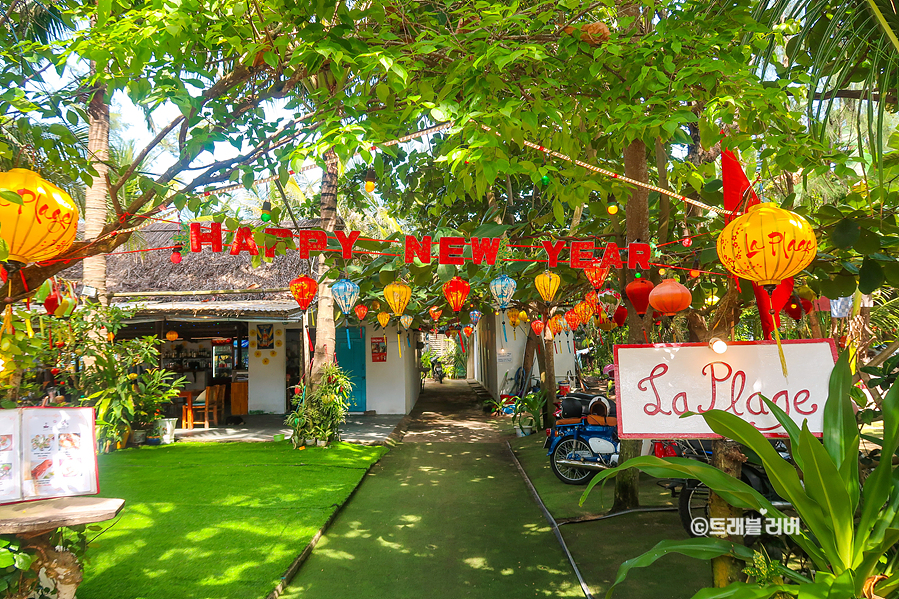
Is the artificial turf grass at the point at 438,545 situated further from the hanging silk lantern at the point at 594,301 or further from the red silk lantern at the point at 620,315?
the hanging silk lantern at the point at 594,301

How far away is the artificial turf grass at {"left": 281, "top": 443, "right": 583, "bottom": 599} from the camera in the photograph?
3857 mm

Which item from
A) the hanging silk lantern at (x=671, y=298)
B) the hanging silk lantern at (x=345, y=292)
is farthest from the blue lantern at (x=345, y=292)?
the hanging silk lantern at (x=671, y=298)

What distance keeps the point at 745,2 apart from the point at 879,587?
11.4 ft

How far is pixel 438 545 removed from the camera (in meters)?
4.72

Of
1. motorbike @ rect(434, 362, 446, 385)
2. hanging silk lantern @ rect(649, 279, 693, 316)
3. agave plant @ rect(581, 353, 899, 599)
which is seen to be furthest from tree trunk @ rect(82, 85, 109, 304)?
motorbike @ rect(434, 362, 446, 385)

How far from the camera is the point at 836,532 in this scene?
2.17 meters

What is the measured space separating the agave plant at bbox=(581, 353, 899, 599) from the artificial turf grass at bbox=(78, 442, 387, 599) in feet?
9.45

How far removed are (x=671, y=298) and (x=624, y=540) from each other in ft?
8.14

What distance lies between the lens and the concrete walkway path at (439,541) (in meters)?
3.87

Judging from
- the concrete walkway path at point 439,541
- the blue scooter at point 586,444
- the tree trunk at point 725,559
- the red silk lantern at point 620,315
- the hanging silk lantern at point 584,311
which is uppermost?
the hanging silk lantern at point 584,311

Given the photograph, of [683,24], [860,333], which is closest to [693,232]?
[683,24]

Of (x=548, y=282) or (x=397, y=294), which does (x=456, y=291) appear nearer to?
(x=397, y=294)

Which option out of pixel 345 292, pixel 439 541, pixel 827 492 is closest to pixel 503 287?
pixel 345 292

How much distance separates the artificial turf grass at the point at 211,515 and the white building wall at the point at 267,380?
12.9 feet
